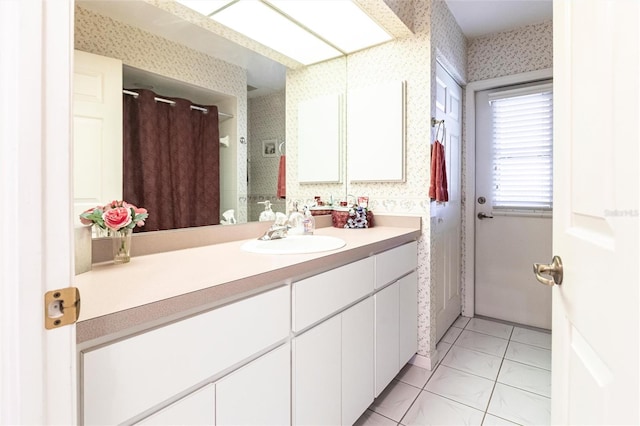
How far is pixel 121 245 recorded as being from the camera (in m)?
1.03

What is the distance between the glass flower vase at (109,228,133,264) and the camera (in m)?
1.02

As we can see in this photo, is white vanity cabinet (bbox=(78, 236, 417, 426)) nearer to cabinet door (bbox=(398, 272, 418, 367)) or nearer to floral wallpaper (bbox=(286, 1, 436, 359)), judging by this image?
cabinet door (bbox=(398, 272, 418, 367))

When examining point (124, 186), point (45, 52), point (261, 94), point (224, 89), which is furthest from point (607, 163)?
point (261, 94)

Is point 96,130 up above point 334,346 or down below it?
above

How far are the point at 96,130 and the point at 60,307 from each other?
866 mm

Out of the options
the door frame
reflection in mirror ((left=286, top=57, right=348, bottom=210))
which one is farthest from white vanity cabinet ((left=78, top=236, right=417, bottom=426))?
the door frame

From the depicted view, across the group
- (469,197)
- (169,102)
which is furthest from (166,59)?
(469,197)

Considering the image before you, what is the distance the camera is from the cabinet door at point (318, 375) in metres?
1.07

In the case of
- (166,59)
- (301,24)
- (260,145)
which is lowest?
(260,145)

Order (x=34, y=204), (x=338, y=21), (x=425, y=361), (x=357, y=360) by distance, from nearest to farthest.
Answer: (x=34, y=204)
(x=357, y=360)
(x=338, y=21)
(x=425, y=361)

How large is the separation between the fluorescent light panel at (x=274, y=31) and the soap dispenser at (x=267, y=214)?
0.92 meters

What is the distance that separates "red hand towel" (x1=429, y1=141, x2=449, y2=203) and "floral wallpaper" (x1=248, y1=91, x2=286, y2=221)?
944mm

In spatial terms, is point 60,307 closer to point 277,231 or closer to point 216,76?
point 277,231

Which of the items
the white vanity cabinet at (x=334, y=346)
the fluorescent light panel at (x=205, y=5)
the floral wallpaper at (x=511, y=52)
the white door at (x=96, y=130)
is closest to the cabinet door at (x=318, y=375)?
the white vanity cabinet at (x=334, y=346)
